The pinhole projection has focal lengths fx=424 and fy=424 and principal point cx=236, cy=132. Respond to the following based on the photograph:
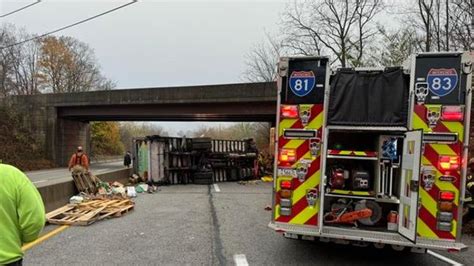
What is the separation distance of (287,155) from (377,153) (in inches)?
54.5

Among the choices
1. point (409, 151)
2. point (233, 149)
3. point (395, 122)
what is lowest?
point (233, 149)

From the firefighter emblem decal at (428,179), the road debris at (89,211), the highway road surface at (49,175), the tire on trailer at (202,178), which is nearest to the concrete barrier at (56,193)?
the road debris at (89,211)

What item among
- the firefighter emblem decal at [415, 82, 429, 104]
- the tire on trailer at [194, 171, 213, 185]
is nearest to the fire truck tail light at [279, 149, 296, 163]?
the firefighter emblem decal at [415, 82, 429, 104]

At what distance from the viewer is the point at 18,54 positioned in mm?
65250

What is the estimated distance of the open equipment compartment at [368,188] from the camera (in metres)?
6.30

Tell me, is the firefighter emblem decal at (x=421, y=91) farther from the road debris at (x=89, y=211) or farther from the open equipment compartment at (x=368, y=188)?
the road debris at (x=89, y=211)

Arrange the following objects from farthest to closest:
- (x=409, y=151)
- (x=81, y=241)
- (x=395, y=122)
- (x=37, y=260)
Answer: (x=81, y=241) → (x=37, y=260) → (x=395, y=122) → (x=409, y=151)

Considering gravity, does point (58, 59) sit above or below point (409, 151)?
above

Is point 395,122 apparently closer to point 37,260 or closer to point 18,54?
point 37,260

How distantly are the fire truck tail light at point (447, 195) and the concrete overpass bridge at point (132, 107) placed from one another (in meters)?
23.7

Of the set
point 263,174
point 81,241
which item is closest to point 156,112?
point 263,174

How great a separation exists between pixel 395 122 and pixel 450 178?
1022 mm

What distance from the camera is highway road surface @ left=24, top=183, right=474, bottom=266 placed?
6.40m

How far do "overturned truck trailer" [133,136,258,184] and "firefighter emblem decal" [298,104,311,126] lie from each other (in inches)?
561
